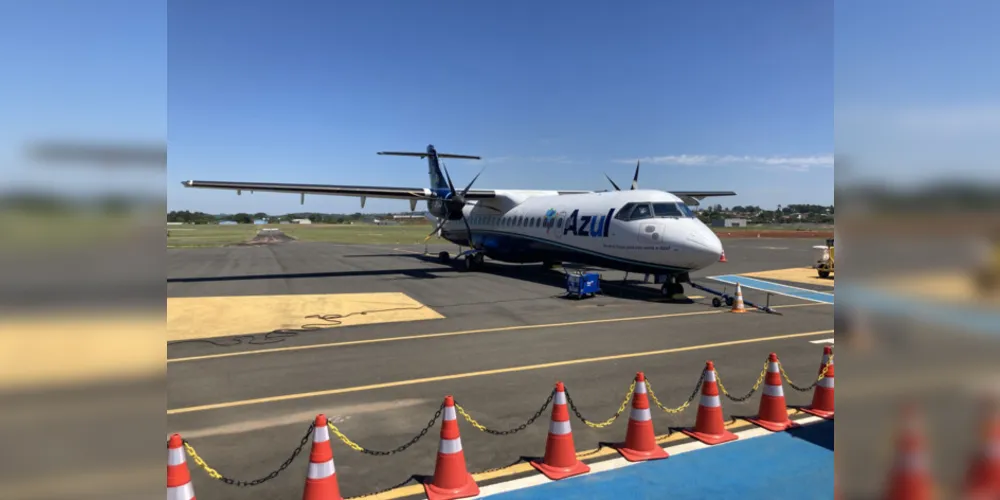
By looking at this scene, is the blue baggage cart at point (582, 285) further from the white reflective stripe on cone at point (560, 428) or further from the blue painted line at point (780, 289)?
the white reflective stripe on cone at point (560, 428)

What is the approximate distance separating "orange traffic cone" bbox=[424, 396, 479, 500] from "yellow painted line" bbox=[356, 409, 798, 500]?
145mm

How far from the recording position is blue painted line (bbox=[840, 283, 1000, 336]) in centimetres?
112

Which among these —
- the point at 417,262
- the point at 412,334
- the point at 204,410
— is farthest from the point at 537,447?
the point at 417,262

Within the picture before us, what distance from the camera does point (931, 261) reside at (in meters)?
1.09

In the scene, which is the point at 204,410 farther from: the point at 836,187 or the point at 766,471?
the point at 836,187

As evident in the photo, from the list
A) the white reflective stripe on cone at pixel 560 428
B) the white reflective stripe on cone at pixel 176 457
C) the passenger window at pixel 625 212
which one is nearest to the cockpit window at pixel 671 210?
the passenger window at pixel 625 212

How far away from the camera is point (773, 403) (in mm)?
6512

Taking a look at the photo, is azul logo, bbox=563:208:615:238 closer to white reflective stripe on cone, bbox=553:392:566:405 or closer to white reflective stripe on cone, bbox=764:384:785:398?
white reflective stripe on cone, bbox=764:384:785:398

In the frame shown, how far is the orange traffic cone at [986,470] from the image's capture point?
1.17 metres

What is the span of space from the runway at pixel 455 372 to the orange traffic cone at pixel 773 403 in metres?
0.40

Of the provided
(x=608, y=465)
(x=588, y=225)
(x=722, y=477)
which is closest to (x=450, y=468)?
(x=608, y=465)

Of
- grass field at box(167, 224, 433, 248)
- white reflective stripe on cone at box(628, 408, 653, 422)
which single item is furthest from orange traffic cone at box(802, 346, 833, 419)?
grass field at box(167, 224, 433, 248)

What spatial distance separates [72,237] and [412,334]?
34.3 feet

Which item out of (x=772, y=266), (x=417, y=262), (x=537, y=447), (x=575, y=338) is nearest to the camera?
(x=537, y=447)
